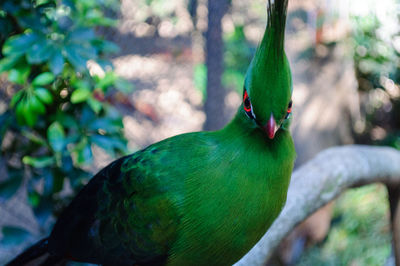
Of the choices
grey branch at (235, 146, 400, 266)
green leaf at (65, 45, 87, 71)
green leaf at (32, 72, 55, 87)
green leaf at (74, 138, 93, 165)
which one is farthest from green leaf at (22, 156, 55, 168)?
grey branch at (235, 146, 400, 266)

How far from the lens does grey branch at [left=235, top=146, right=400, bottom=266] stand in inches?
76.6

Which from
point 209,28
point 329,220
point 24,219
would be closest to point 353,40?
point 329,220

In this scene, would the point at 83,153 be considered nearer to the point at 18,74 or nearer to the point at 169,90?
the point at 18,74

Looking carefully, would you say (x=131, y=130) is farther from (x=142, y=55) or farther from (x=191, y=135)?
(x=191, y=135)

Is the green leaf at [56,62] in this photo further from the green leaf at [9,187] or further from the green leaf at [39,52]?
the green leaf at [9,187]

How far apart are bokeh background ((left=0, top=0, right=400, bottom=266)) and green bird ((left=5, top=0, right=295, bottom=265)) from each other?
25.8 inches

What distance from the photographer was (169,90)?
15.5 feet

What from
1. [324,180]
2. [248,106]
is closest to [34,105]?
[248,106]

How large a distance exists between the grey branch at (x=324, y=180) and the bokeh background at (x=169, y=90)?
0.86m

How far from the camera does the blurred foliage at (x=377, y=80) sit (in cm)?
457

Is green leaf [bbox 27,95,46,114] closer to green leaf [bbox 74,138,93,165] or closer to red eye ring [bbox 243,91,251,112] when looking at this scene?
green leaf [bbox 74,138,93,165]

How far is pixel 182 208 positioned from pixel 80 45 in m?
1.08

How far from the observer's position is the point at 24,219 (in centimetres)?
308

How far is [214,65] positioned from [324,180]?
44.7 inches
